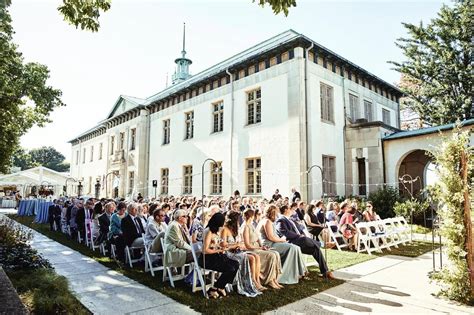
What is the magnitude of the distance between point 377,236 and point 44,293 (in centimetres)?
823

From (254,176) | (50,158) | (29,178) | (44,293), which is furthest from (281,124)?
(50,158)

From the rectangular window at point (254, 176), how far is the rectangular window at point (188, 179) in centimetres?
540

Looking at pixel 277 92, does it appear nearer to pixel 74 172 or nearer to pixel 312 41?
pixel 312 41

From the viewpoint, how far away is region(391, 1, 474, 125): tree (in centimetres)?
2186

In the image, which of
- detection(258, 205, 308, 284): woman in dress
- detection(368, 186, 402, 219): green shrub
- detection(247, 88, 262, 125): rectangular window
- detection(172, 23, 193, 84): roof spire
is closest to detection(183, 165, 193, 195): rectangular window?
detection(247, 88, 262, 125): rectangular window

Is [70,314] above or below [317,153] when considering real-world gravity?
below

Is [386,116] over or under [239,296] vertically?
over

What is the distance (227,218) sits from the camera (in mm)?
5672

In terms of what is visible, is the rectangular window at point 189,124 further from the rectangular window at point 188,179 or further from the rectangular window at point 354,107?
the rectangular window at point 354,107

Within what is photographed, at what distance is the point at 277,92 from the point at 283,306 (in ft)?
39.9

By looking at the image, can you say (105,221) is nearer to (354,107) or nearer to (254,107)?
(254,107)

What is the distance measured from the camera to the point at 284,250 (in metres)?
6.27

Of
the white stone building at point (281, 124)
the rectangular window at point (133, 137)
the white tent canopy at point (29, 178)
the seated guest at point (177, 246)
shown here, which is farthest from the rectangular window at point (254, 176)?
the white tent canopy at point (29, 178)

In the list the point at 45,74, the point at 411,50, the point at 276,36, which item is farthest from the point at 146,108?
the point at 411,50
